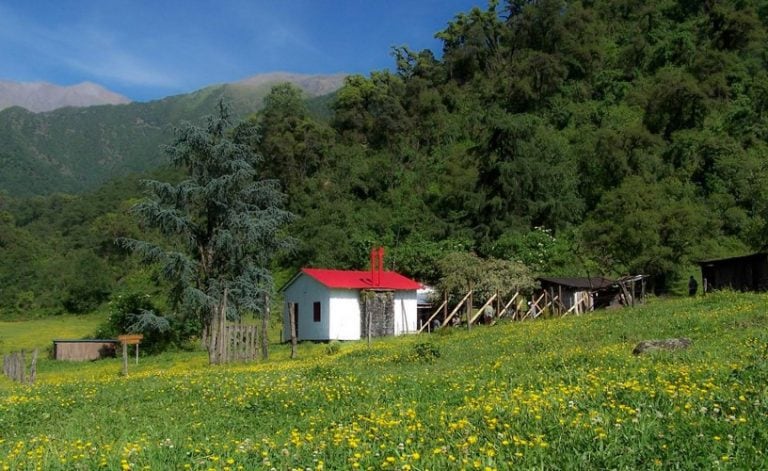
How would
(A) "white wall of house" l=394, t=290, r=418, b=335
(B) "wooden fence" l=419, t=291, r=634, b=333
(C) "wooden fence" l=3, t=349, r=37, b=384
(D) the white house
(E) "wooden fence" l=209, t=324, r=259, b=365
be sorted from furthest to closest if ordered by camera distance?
(A) "white wall of house" l=394, t=290, r=418, b=335
(D) the white house
(B) "wooden fence" l=419, t=291, r=634, b=333
(E) "wooden fence" l=209, t=324, r=259, b=365
(C) "wooden fence" l=3, t=349, r=37, b=384

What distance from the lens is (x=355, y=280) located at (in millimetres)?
44938

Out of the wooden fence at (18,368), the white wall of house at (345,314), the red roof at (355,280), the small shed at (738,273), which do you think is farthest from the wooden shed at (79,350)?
the small shed at (738,273)

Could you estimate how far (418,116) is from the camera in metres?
88.5

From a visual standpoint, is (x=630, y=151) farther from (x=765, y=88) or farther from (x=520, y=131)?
(x=765, y=88)

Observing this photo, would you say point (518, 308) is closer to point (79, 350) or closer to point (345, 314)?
point (345, 314)

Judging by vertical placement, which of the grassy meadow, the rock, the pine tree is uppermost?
the pine tree

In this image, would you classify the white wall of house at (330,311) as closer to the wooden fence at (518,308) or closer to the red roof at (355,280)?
the red roof at (355,280)

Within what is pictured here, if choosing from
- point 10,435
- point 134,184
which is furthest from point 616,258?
point 134,184

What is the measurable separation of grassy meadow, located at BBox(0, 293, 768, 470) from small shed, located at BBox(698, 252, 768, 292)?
20.9 metres

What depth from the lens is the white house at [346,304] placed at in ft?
141

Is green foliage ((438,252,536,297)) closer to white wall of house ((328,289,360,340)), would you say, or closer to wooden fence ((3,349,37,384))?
white wall of house ((328,289,360,340))

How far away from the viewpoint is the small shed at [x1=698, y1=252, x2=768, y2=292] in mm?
37844

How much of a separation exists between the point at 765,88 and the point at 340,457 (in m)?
71.7

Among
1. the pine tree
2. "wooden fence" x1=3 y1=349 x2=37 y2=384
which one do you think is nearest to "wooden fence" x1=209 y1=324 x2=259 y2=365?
"wooden fence" x1=3 y1=349 x2=37 y2=384
